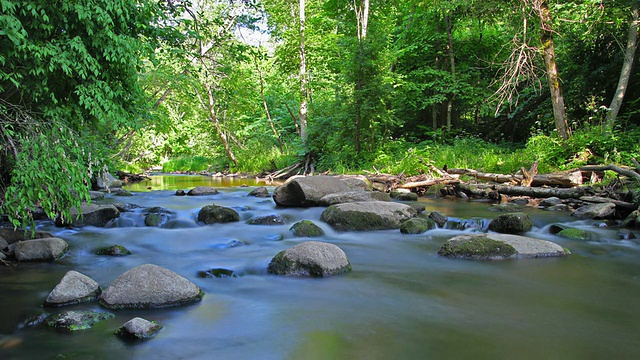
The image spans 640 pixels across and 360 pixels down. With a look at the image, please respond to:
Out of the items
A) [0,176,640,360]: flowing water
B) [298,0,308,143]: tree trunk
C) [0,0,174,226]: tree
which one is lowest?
[0,176,640,360]: flowing water

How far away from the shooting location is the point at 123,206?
10445mm

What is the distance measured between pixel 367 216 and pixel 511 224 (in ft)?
8.86

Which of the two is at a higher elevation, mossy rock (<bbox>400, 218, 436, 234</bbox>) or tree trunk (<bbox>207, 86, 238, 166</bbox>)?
tree trunk (<bbox>207, 86, 238, 166</bbox>)

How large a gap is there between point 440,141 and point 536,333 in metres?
17.0

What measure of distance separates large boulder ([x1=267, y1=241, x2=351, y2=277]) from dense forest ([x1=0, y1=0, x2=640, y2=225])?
2.54 m

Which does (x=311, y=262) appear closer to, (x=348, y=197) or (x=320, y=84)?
(x=348, y=197)

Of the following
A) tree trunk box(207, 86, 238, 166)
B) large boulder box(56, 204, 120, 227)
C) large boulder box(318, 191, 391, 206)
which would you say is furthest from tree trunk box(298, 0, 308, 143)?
Answer: large boulder box(56, 204, 120, 227)

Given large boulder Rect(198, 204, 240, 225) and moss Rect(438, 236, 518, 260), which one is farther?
large boulder Rect(198, 204, 240, 225)

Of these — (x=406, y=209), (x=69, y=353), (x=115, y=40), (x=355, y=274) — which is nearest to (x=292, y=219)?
→ (x=406, y=209)

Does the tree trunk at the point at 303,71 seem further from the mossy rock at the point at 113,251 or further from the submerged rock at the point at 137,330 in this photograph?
the submerged rock at the point at 137,330

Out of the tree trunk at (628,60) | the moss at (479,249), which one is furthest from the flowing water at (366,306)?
the tree trunk at (628,60)

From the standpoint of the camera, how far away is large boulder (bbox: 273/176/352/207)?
11000 millimetres

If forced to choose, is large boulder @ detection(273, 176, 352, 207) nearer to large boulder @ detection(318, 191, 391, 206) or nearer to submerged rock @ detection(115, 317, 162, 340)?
large boulder @ detection(318, 191, 391, 206)

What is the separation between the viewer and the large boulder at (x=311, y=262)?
541cm
